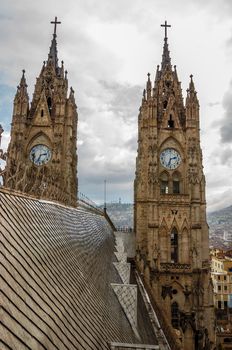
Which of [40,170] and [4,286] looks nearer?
[4,286]

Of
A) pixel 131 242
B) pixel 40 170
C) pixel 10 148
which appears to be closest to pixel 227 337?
pixel 131 242

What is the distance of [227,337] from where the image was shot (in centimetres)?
5134

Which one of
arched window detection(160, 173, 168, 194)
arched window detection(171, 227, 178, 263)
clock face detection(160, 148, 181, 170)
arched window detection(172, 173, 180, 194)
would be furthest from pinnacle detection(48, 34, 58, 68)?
arched window detection(171, 227, 178, 263)

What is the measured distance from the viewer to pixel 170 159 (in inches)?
1837

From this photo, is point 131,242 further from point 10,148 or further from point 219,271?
point 219,271

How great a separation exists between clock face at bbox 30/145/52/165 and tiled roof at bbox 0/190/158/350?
3620cm

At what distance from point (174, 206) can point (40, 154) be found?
17.2 meters

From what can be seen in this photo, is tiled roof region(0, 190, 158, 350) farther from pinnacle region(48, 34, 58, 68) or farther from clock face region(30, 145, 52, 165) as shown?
pinnacle region(48, 34, 58, 68)

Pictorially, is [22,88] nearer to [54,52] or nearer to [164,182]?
[54,52]

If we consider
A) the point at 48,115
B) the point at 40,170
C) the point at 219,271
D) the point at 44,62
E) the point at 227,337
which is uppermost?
the point at 44,62

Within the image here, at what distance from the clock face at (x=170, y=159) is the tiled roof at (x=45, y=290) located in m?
34.6

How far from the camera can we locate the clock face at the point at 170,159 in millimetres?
46562

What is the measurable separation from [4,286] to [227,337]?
2066 inches

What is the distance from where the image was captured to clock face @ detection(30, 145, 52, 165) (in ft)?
158
